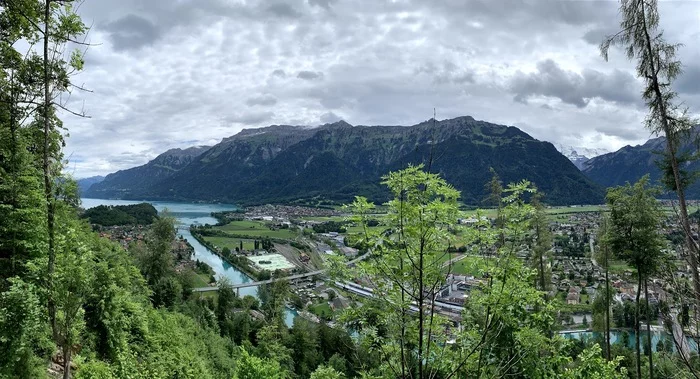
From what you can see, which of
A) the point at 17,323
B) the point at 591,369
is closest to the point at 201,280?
the point at 17,323

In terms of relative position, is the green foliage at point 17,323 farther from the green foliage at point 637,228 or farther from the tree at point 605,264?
the tree at point 605,264

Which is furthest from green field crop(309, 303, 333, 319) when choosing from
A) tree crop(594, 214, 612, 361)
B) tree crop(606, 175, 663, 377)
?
tree crop(606, 175, 663, 377)

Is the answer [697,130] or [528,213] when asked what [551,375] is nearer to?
[528,213]

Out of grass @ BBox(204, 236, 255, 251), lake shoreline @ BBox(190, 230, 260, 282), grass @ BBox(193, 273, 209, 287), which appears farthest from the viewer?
grass @ BBox(204, 236, 255, 251)

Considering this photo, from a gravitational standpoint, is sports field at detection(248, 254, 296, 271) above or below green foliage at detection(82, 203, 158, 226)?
below

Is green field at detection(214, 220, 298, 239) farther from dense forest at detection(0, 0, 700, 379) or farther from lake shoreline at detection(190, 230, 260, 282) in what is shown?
dense forest at detection(0, 0, 700, 379)

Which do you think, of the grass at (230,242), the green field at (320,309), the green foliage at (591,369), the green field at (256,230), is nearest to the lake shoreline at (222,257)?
the grass at (230,242)
